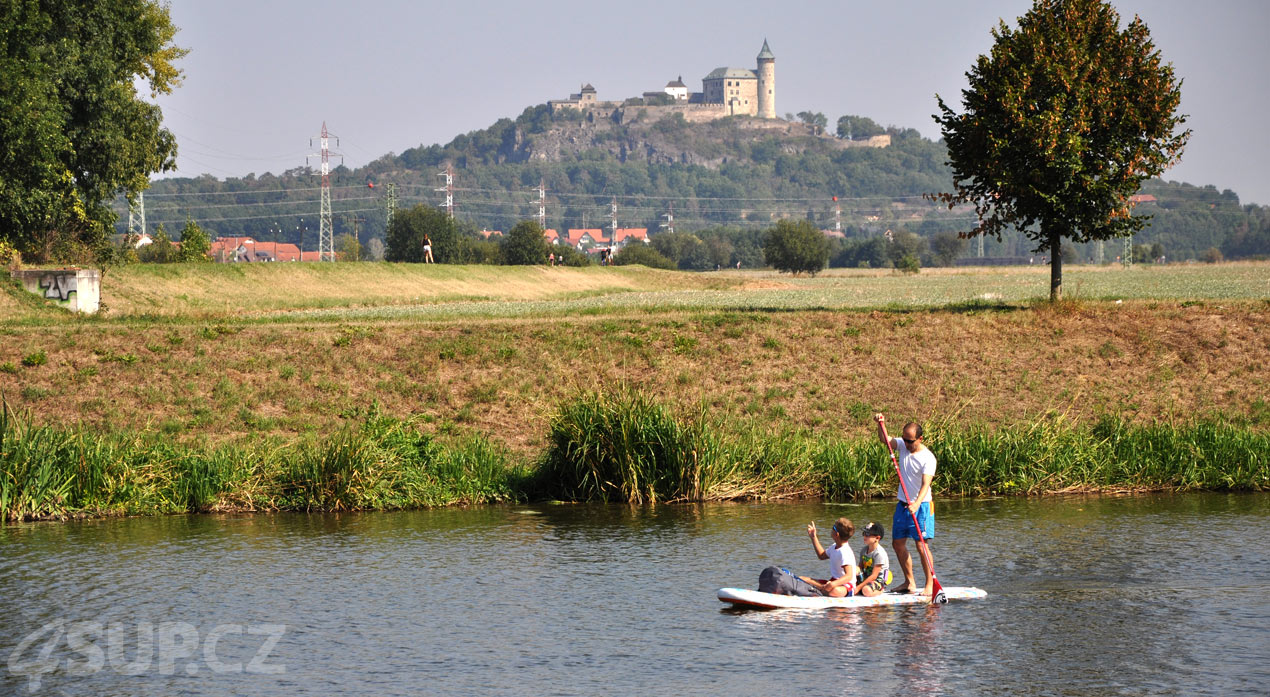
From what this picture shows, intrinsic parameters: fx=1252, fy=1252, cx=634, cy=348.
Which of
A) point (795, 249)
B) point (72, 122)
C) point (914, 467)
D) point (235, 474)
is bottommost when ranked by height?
point (235, 474)

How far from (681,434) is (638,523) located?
2.49m

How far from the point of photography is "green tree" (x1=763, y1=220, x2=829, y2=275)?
147 metres

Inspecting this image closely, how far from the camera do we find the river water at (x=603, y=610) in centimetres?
1334

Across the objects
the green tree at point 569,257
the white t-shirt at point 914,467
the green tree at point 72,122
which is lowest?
the white t-shirt at point 914,467

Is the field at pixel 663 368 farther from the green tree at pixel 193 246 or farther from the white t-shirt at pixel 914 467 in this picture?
the green tree at pixel 193 246

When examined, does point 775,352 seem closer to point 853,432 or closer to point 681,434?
point 853,432

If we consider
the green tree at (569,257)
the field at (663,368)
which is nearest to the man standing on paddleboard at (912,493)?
the field at (663,368)

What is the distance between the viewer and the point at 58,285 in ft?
154

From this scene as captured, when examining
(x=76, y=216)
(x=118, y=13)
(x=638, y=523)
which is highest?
(x=118, y=13)

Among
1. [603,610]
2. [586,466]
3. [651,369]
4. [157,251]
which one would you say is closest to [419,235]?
[157,251]

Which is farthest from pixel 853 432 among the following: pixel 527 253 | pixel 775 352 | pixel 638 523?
pixel 527 253

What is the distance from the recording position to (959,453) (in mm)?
25266

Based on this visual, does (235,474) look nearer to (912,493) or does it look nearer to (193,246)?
(912,493)

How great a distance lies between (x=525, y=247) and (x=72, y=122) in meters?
60.4
